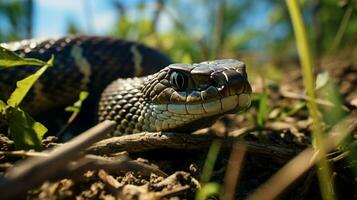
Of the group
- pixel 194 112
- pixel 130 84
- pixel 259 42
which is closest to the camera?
pixel 194 112

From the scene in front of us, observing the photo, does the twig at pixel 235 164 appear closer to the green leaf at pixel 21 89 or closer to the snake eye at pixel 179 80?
the snake eye at pixel 179 80

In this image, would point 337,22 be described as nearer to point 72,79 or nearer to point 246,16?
point 246,16

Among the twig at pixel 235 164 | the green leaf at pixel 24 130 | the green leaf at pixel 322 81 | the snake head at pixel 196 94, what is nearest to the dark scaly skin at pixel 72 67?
the snake head at pixel 196 94

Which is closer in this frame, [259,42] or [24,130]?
[24,130]

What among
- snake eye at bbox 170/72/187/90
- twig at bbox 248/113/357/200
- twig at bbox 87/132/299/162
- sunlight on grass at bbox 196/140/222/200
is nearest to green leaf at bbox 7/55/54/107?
twig at bbox 87/132/299/162

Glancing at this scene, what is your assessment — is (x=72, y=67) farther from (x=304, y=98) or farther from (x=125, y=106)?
(x=304, y=98)

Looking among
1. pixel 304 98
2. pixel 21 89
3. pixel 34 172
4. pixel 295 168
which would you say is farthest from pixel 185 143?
pixel 304 98
